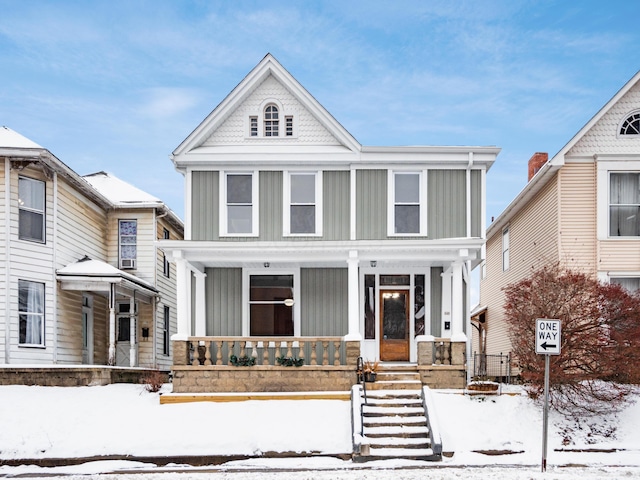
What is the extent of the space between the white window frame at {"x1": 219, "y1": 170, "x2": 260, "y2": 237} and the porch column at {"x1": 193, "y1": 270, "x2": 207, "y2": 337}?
1312 millimetres

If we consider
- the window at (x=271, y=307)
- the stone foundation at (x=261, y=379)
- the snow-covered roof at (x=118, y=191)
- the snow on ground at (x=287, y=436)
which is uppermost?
the snow-covered roof at (x=118, y=191)

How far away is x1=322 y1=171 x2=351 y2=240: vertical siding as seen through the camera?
58.3ft

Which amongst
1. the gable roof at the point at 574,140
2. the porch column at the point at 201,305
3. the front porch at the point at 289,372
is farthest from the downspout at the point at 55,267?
the gable roof at the point at 574,140

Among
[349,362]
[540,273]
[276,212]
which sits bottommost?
[349,362]

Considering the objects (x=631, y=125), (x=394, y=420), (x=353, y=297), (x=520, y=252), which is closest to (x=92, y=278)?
(x=353, y=297)

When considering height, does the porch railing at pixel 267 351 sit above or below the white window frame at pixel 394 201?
below

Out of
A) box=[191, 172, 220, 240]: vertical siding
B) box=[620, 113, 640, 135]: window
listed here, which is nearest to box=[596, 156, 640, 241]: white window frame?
box=[620, 113, 640, 135]: window

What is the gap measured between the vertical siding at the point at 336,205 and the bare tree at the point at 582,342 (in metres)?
5.17

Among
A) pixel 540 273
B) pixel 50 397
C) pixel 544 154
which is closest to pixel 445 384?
pixel 540 273

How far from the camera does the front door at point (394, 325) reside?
17672 mm

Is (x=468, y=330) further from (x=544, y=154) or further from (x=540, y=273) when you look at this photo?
(x=544, y=154)

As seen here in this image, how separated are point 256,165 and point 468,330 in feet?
24.1

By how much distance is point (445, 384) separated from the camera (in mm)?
15250

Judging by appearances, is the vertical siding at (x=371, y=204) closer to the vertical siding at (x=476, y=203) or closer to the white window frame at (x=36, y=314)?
the vertical siding at (x=476, y=203)
